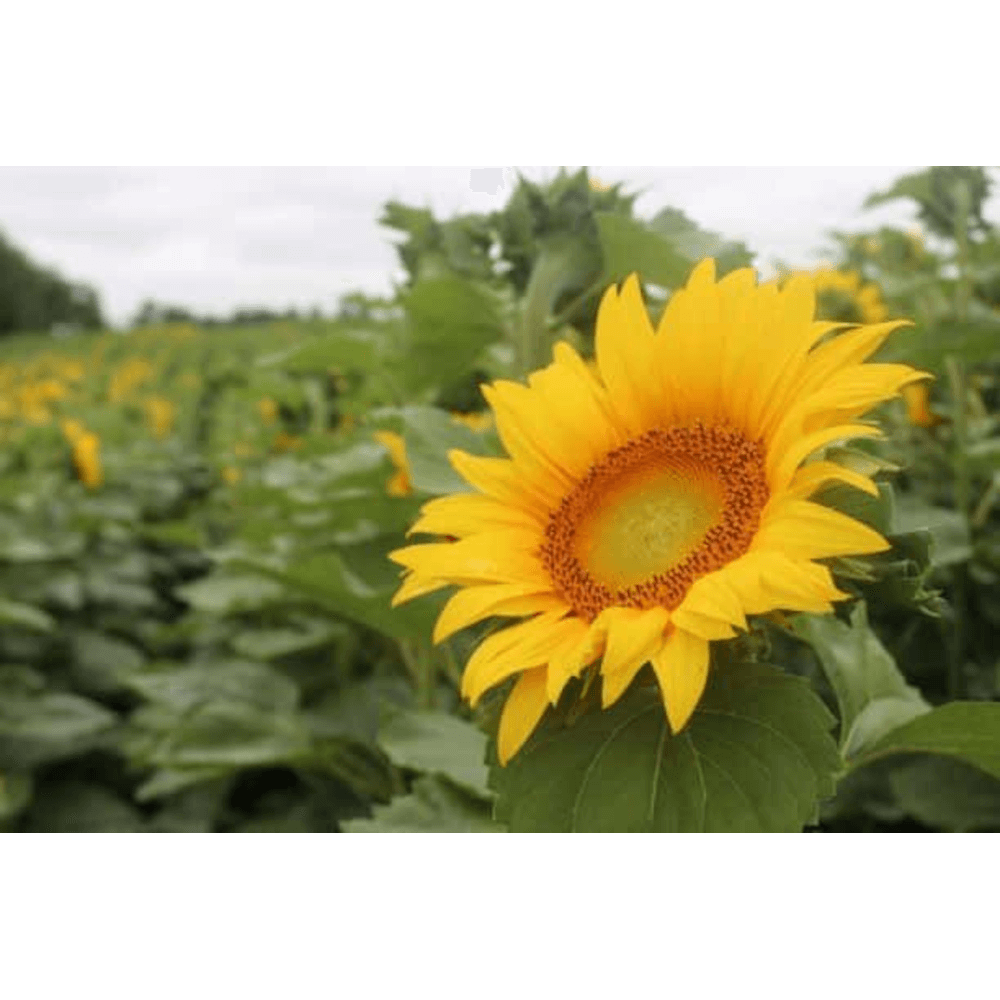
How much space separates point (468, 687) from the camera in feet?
2.07

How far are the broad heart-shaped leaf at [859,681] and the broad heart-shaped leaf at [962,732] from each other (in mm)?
76

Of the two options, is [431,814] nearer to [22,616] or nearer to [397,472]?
[397,472]

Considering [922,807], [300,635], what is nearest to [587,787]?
[922,807]

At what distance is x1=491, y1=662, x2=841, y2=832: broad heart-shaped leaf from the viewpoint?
63cm

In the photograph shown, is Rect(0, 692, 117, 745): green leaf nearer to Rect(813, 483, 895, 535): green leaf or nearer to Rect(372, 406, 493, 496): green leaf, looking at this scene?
Rect(372, 406, 493, 496): green leaf

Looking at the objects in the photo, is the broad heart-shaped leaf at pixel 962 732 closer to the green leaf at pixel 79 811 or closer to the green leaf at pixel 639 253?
the green leaf at pixel 639 253

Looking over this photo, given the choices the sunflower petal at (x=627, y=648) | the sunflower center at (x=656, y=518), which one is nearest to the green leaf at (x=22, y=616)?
the sunflower center at (x=656, y=518)

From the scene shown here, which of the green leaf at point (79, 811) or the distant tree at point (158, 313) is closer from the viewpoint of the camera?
the green leaf at point (79, 811)

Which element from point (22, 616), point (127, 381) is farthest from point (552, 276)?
point (127, 381)

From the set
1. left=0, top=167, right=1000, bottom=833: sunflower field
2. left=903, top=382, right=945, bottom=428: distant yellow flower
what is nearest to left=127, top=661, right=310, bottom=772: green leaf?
left=0, top=167, right=1000, bottom=833: sunflower field

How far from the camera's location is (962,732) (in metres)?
0.72

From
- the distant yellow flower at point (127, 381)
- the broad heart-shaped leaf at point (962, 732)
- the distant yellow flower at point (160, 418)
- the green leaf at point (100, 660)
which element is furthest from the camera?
the distant yellow flower at point (127, 381)

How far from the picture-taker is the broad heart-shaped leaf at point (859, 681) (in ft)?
2.84
